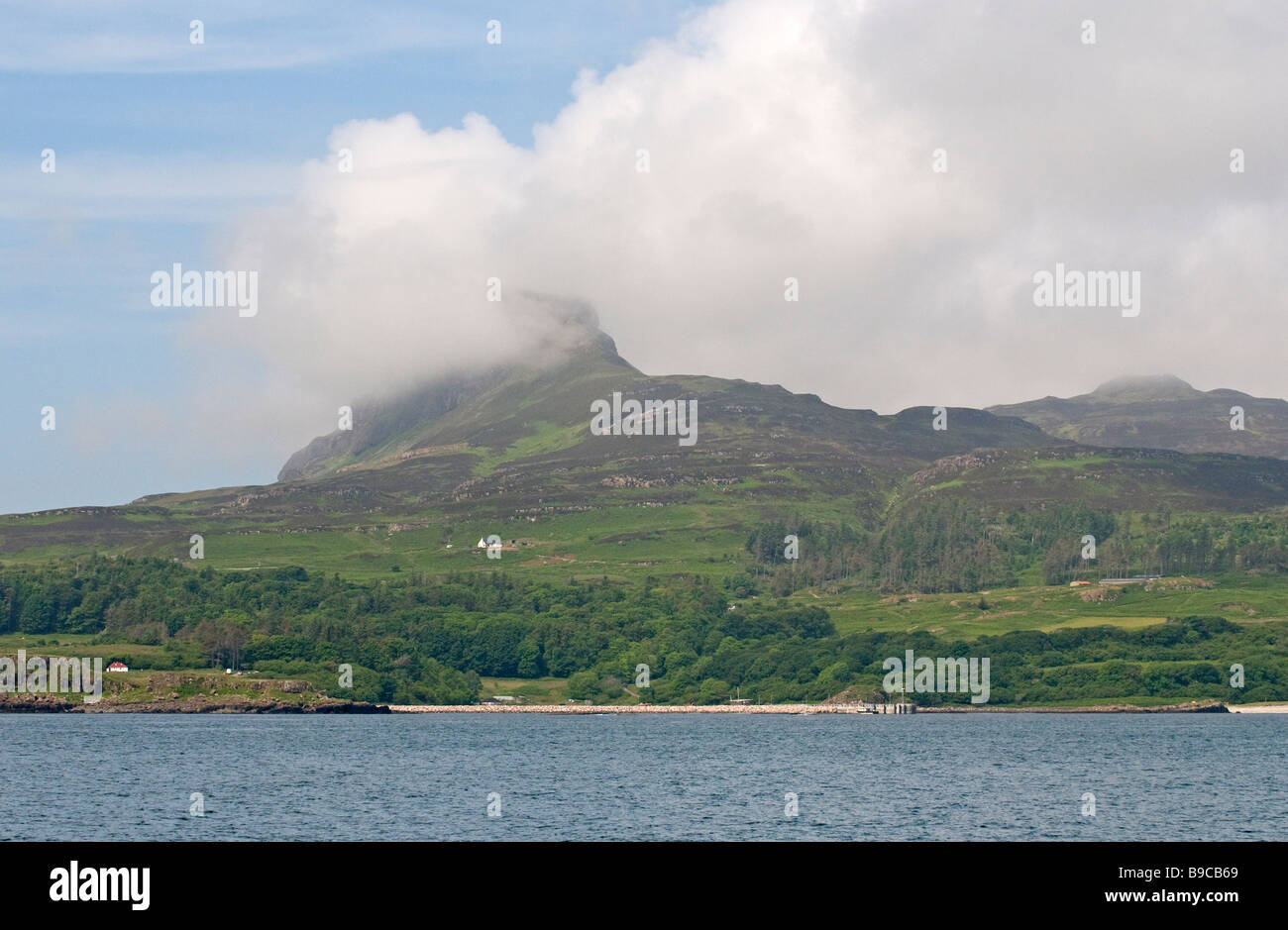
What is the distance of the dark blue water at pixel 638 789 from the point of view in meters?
91.6

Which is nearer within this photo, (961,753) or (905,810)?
(905,810)

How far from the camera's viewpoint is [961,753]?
165 metres

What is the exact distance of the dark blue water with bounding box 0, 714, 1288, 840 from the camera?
91625 millimetres

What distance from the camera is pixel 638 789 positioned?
11969cm
